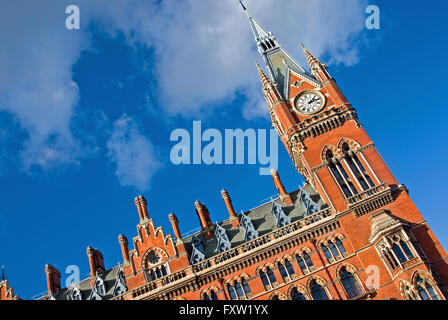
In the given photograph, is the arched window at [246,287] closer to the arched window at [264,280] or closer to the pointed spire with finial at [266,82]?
the arched window at [264,280]

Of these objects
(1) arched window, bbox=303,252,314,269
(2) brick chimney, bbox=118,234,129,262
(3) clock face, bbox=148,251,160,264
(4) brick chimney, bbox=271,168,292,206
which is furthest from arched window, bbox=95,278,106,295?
(1) arched window, bbox=303,252,314,269

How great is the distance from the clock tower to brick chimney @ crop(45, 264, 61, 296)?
30125mm

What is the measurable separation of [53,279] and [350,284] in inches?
1300

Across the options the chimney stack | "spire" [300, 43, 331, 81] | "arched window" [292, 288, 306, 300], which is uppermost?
"spire" [300, 43, 331, 81]

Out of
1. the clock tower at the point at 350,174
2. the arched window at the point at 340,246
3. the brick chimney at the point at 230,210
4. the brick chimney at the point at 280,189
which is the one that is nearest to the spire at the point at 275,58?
the clock tower at the point at 350,174

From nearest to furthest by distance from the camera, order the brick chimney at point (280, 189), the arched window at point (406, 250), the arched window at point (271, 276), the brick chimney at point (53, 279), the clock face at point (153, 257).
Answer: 1. the arched window at point (406, 250)
2. the arched window at point (271, 276)
3. the clock face at point (153, 257)
4. the brick chimney at point (280, 189)
5. the brick chimney at point (53, 279)

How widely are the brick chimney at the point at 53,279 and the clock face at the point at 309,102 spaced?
109ft

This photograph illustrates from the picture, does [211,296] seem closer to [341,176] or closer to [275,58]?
[341,176]

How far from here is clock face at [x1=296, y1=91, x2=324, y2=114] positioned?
135 feet

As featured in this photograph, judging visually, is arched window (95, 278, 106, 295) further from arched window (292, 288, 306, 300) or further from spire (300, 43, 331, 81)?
spire (300, 43, 331, 81)

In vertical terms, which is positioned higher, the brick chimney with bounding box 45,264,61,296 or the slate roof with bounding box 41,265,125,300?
the brick chimney with bounding box 45,264,61,296

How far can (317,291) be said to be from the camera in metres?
32.7

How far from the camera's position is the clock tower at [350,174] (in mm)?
30203
